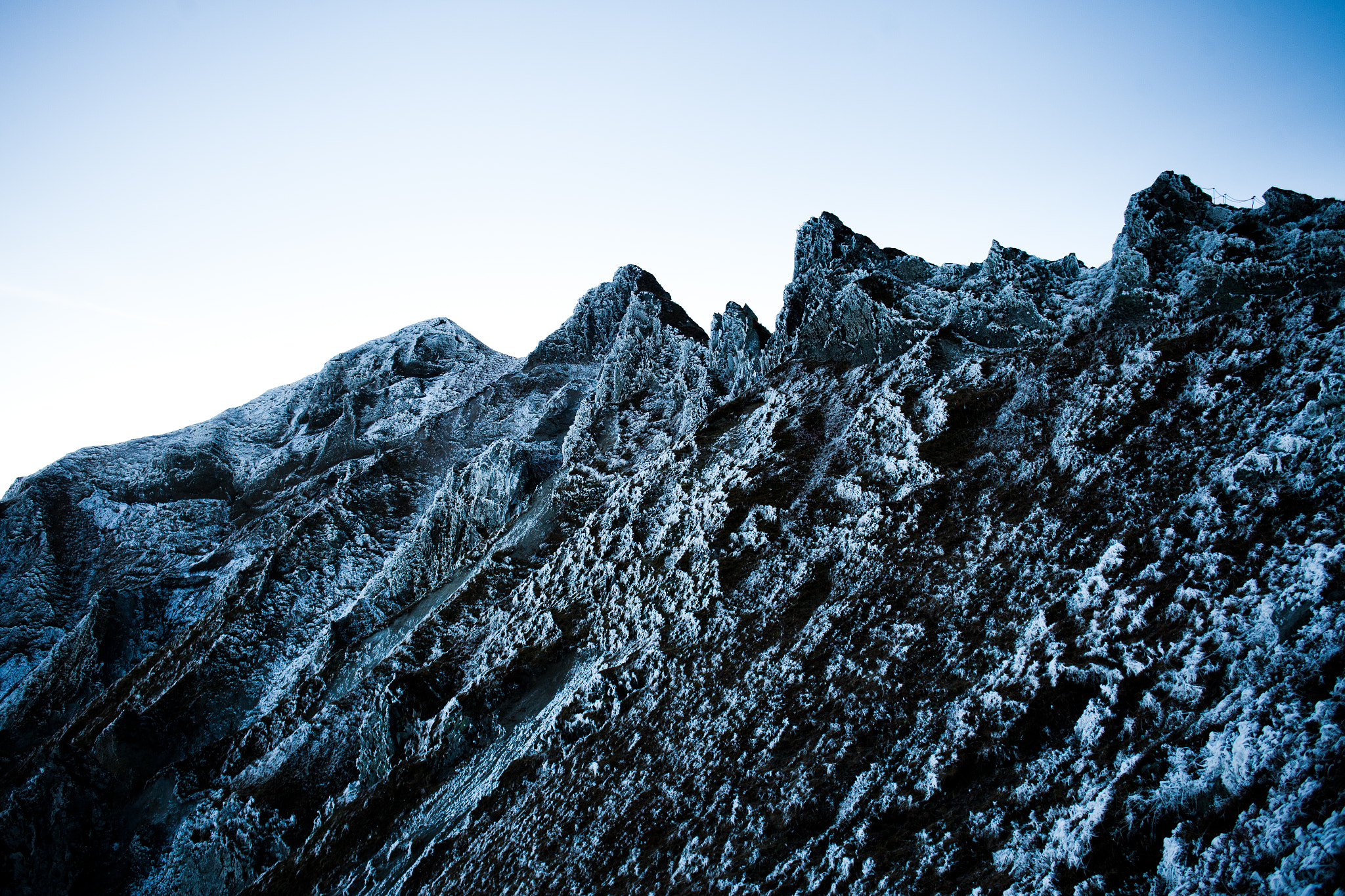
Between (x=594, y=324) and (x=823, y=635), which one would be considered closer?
(x=823, y=635)

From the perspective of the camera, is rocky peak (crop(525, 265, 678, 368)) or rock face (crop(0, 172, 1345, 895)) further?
rocky peak (crop(525, 265, 678, 368))

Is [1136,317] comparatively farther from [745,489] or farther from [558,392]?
[558,392]

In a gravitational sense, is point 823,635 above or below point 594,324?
below

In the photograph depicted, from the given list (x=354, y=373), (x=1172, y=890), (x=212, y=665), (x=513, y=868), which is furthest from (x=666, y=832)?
(x=354, y=373)

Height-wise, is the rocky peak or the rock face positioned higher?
the rocky peak

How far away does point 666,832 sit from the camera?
17.1m

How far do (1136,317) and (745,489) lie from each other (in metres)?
16.5

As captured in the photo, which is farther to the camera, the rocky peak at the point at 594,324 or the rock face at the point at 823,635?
the rocky peak at the point at 594,324

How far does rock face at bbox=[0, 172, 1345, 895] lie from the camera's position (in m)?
11.6

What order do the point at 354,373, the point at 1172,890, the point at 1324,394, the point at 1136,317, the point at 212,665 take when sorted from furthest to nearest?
the point at 354,373, the point at 212,665, the point at 1136,317, the point at 1324,394, the point at 1172,890

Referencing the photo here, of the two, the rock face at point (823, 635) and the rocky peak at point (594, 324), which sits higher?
the rocky peak at point (594, 324)

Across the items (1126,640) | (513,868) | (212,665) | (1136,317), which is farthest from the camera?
(212,665)

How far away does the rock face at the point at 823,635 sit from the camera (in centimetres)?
1156

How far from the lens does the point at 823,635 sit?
20.2 m
